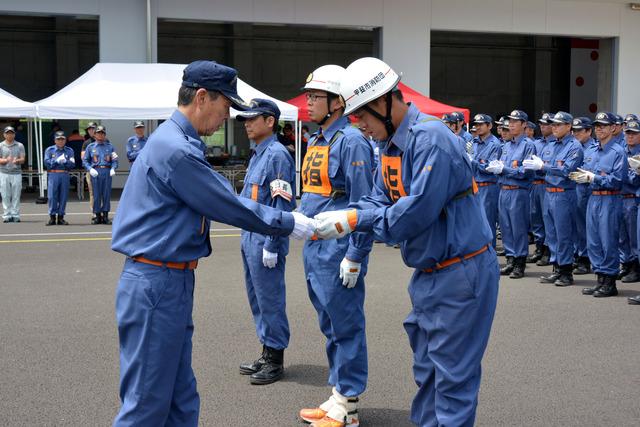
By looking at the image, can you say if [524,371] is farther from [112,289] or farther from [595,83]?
[595,83]

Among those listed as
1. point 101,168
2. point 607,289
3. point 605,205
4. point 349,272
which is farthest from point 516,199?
point 101,168

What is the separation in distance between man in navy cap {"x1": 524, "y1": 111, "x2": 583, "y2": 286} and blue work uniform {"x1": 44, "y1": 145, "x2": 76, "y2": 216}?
34.8 ft

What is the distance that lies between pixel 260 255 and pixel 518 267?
20.7 feet

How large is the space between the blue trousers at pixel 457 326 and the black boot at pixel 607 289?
21.2 feet

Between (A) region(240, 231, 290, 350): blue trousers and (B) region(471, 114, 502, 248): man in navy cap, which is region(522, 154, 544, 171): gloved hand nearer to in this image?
(B) region(471, 114, 502, 248): man in navy cap

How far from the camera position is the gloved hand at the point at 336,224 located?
4.17 m

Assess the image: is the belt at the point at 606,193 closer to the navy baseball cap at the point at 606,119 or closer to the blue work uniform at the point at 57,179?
the navy baseball cap at the point at 606,119

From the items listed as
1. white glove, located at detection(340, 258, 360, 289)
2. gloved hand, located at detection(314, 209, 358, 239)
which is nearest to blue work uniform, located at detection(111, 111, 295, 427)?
gloved hand, located at detection(314, 209, 358, 239)

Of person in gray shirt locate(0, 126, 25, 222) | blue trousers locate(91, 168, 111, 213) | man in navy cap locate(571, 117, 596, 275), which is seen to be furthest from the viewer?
person in gray shirt locate(0, 126, 25, 222)

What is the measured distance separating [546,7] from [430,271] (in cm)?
2784

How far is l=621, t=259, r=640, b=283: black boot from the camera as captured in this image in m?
11.3

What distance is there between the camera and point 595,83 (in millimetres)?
39000

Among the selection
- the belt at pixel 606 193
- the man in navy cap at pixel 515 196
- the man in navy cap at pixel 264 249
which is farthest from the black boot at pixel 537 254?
the man in navy cap at pixel 264 249

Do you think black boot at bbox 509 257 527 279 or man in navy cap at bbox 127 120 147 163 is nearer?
black boot at bbox 509 257 527 279
